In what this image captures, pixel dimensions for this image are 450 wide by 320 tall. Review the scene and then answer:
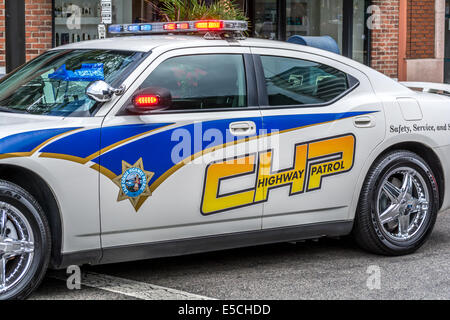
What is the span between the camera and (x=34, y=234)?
15.8 ft

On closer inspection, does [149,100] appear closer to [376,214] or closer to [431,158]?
[376,214]

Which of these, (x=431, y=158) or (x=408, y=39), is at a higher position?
(x=408, y=39)

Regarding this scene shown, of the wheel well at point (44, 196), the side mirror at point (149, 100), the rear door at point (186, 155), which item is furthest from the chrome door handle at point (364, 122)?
the wheel well at point (44, 196)

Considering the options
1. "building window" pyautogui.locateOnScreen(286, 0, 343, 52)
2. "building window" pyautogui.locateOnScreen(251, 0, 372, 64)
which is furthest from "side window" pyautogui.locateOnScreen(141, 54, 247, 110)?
"building window" pyautogui.locateOnScreen(286, 0, 343, 52)

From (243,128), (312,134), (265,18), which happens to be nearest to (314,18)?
(265,18)

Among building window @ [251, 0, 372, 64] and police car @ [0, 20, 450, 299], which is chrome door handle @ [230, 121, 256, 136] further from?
building window @ [251, 0, 372, 64]

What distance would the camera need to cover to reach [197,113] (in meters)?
5.41

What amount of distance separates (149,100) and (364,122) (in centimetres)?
174

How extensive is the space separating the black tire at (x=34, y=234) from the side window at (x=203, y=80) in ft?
3.51

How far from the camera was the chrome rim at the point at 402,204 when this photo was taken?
6260mm

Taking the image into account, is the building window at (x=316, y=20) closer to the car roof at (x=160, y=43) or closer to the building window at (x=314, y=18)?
the building window at (x=314, y=18)
